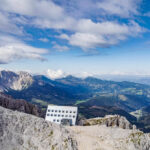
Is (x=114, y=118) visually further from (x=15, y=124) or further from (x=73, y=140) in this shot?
(x=15, y=124)

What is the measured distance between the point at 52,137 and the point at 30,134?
27.1 feet

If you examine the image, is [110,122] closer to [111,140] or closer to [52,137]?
[111,140]

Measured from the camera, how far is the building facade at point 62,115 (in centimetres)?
11469

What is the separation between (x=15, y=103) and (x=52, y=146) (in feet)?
231

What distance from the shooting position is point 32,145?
65688 mm

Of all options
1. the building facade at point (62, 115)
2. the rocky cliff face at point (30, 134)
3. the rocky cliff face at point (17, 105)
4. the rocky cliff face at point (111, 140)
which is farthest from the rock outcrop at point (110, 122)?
the rocky cliff face at point (17, 105)

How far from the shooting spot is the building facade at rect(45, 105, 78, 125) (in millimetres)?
114688

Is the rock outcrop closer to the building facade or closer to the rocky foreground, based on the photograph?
the building facade

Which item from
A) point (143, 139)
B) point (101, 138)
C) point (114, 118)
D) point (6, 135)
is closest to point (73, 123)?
point (114, 118)

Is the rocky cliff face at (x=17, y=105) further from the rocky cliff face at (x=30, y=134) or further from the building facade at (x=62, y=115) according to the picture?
the rocky cliff face at (x=30, y=134)

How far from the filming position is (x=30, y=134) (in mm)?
68562

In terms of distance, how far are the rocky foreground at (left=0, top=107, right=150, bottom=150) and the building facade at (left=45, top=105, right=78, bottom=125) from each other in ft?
115

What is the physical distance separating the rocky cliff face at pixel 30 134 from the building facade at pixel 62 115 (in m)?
40.7

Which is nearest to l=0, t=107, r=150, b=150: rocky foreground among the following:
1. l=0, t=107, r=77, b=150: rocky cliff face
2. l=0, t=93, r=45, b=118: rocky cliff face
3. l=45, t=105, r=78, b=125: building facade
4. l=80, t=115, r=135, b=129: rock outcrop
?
l=0, t=107, r=77, b=150: rocky cliff face
